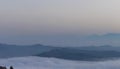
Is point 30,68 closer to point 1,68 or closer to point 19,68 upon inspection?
point 19,68

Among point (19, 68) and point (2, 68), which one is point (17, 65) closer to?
point (19, 68)

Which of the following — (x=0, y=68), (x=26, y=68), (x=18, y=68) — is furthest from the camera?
(x=26, y=68)

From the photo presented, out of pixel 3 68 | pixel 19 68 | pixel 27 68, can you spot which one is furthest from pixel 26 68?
pixel 3 68

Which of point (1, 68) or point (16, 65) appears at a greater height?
point (16, 65)

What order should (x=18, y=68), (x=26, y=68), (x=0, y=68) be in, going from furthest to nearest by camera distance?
(x=26, y=68) < (x=18, y=68) < (x=0, y=68)

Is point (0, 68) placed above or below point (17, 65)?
below


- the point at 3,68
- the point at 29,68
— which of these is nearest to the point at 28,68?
the point at 29,68

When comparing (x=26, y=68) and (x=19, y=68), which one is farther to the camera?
(x=26, y=68)

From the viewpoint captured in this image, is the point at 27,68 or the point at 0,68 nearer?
the point at 0,68
